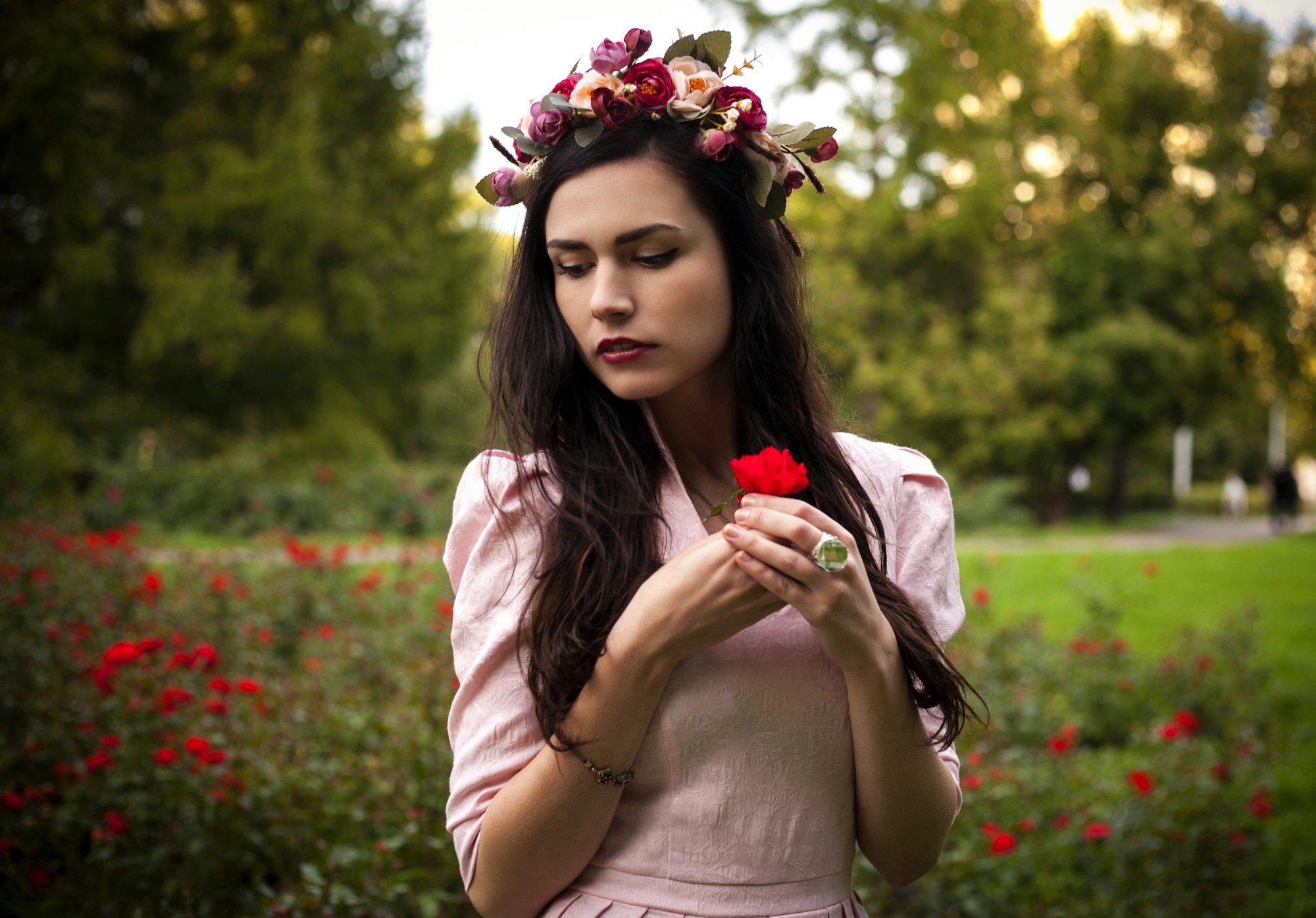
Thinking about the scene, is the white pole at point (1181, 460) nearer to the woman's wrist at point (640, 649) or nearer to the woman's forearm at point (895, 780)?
the woman's forearm at point (895, 780)

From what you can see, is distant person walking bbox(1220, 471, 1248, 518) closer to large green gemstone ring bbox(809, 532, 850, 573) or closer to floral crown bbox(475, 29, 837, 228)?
floral crown bbox(475, 29, 837, 228)

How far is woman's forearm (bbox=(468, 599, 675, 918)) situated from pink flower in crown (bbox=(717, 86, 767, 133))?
0.70 m

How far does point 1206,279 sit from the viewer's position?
23438mm

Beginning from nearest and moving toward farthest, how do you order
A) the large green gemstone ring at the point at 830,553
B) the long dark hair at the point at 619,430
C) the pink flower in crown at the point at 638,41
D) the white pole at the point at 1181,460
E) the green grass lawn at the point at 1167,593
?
the large green gemstone ring at the point at 830,553 → the long dark hair at the point at 619,430 → the pink flower in crown at the point at 638,41 → the green grass lawn at the point at 1167,593 → the white pole at the point at 1181,460

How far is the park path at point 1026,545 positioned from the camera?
7277mm

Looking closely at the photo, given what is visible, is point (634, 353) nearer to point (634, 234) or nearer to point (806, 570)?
point (634, 234)

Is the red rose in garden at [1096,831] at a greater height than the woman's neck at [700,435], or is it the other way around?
the woman's neck at [700,435]

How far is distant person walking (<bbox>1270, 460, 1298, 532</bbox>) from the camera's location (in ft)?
67.0

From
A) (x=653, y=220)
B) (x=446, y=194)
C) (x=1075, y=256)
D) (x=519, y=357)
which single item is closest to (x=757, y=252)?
(x=653, y=220)

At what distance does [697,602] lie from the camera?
1236mm

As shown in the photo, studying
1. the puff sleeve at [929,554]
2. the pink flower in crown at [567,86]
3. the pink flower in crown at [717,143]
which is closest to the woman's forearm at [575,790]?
the puff sleeve at [929,554]

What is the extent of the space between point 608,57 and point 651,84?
0.25ft

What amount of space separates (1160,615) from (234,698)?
7065 mm

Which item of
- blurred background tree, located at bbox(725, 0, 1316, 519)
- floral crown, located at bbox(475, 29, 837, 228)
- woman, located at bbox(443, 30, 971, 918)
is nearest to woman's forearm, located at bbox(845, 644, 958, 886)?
woman, located at bbox(443, 30, 971, 918)
